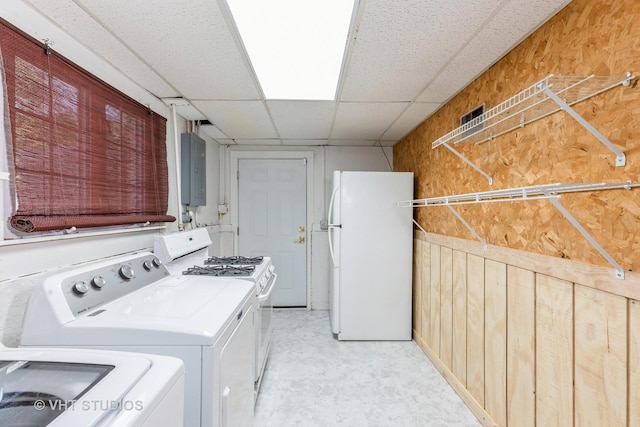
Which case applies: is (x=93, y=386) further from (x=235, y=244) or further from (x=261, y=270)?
(x=235, y=244)

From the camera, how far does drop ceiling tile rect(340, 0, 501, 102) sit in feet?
4.19

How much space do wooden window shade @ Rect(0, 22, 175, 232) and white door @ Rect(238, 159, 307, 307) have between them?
1873 mm

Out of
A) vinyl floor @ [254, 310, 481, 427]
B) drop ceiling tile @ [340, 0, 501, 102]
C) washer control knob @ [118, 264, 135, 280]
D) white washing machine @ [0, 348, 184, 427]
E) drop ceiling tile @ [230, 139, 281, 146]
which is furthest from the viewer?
drop ceiling tile @ [230, 139, 281, 146]

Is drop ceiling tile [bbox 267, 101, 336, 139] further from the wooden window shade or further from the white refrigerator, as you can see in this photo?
the wooden window shade

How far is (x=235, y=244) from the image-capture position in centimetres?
395

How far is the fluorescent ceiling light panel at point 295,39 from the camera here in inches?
51.1

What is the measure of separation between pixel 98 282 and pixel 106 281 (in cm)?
6

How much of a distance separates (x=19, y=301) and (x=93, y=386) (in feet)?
2.58

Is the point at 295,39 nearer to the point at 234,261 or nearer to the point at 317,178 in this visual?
the point at 234,261

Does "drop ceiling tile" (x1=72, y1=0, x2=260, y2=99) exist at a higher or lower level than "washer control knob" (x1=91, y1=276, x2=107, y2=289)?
higher

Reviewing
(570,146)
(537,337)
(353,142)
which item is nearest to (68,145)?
(570,146)

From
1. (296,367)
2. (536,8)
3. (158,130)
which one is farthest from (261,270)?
(536,8)

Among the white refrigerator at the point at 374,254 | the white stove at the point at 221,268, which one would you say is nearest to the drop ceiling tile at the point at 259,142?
the white refrigerator at the point at 374,254

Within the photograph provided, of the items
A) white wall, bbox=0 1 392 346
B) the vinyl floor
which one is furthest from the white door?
the vinyl floor
